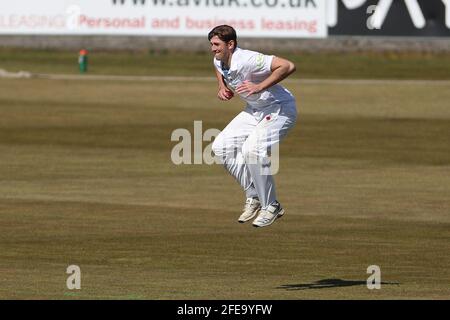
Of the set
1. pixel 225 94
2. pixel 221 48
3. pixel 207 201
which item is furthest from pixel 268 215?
pixel 207 201

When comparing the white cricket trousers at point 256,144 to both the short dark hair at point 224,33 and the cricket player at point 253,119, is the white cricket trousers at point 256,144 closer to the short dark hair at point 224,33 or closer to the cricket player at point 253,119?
the cricket player at point 253,119

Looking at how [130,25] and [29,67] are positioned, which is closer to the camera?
[29,67]

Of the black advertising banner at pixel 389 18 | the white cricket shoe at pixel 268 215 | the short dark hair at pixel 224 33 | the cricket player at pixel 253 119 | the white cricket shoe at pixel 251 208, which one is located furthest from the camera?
the black advertising banner at pixel 389 18

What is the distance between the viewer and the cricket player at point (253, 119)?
15.4 metres

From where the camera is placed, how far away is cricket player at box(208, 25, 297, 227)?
A: 15406mm

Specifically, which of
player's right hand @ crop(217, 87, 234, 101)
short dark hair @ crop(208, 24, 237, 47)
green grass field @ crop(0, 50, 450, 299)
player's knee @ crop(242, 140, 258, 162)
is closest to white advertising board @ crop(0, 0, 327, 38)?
green grass field @ crop(0, 50, 450, 299)

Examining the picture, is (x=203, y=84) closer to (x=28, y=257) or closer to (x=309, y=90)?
(x=309, y=90)

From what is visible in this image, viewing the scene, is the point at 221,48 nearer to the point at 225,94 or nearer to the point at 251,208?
the point at 225,94

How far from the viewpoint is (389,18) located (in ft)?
166

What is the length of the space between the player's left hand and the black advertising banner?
Answer: 35.5 meters

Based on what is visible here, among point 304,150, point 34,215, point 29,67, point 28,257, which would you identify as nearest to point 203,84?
point 29,67

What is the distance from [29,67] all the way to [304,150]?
19.9 metres

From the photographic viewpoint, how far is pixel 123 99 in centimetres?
3884

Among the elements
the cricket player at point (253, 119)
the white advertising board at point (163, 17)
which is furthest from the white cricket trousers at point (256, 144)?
the white advertising board at point (163, 17)
